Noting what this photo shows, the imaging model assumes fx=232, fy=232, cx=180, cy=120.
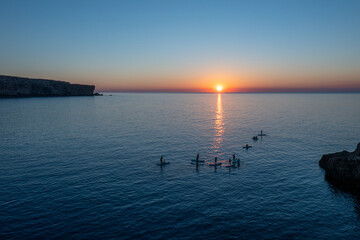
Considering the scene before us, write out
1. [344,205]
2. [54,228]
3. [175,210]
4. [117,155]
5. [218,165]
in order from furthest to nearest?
[117,155] → [218,165] → [344,205] → [175,210] → [54,228]

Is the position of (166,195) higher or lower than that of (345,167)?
lower

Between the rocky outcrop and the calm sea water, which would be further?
the rocky outcrop

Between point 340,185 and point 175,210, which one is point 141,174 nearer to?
point 175,210

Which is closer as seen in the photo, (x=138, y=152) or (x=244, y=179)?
(x=244, y=179)

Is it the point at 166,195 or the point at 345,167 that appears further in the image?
the point at 345,167

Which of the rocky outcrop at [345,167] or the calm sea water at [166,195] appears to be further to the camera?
the rocky outcrop at [345,167]

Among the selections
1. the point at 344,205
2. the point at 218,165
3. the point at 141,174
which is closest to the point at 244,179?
the point at 218,165

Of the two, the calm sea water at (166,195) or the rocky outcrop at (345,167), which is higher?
the rocky outcrop at (345,167)

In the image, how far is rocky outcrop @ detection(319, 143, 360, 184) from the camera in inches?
1387

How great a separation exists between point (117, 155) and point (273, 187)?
3127 centimetres

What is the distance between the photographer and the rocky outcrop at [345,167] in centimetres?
3522

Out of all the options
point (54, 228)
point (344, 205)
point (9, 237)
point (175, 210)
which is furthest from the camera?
point (344, 205)

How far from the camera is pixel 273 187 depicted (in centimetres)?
3381

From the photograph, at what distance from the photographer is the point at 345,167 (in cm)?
3691
